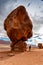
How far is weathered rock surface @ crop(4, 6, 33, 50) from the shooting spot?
1350 cm

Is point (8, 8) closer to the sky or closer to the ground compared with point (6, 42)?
closer to the sky

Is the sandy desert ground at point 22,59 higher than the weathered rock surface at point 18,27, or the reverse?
the weathered rock surface at point 18,27

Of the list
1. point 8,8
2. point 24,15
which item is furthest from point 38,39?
point 24,15

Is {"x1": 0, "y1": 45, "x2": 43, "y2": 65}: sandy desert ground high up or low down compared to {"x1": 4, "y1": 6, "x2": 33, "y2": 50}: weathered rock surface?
down

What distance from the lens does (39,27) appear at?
2580 cm

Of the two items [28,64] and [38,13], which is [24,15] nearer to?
[28,64]

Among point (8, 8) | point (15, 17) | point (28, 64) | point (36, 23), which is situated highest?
point (8, 8)

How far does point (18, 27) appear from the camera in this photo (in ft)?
44.5

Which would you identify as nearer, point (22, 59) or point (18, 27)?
point (22, 59)

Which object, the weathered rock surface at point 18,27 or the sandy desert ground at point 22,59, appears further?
the weathered rock surface at point 18,27

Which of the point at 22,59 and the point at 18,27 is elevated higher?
the point at 18,27

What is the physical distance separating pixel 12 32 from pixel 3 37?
11.9 meters

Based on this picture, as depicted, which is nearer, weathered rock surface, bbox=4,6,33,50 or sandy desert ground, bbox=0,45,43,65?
sandy desert ground, bbox=0,45,43,65

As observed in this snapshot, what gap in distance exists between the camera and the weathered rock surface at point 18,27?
531 inches
